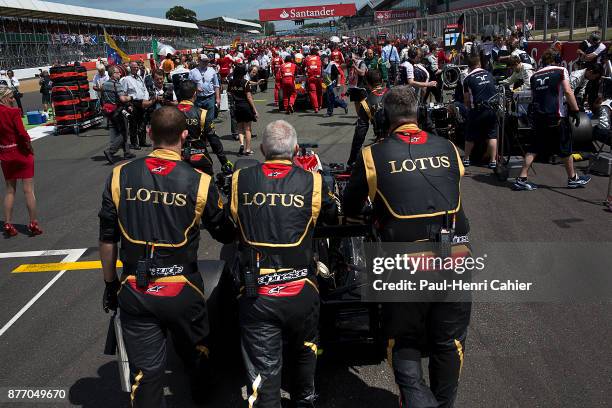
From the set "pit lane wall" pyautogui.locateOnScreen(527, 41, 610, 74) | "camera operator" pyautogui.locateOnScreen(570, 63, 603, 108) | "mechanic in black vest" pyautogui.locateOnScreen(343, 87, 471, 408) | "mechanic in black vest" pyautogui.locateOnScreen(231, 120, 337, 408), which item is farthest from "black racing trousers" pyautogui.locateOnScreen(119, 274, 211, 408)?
"pit lane wall" pyautogui.locateOnScreen(527, 41, 610, 74)

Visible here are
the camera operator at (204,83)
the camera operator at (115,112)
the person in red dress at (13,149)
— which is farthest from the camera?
the camera operator at (204,83)

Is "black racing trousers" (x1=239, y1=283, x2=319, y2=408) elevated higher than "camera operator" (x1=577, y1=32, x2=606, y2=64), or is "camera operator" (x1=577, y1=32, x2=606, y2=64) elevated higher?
"camera operator" (x1=577, y1=32, x2=606, y2=64)

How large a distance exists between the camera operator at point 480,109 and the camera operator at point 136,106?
7.27 metres

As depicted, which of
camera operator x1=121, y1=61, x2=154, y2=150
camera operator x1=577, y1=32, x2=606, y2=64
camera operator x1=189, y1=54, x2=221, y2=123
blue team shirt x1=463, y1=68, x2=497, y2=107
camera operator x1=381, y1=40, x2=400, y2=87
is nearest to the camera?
blue team shirt x1=463, y1=68, x2=497, y2=107

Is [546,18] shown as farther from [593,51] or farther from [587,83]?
[587,83]

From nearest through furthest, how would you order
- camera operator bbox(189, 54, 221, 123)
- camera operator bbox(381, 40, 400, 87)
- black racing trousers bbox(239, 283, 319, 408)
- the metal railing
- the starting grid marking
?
black racing trousers bbox(239, 283, 319, 408), the starting grid marking, camera operator bbox(189, 54, 221, 123), the metal railing, camera operator bbox(381, 40, 400, 87)

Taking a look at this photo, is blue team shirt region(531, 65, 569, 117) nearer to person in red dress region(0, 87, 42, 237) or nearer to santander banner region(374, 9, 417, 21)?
person in red dress region(0, 87, 42, 237)

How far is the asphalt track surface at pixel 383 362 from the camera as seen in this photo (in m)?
3.61

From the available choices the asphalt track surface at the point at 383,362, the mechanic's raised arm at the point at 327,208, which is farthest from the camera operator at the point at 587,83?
the mechanic's raised arm at the point at 327,208

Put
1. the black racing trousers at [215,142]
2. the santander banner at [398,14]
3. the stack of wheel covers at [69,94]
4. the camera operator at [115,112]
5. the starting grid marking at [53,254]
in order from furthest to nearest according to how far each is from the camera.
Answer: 1. the santander banner at [398,14]
2. the stack of wheel covers at [69,94]
3. the camera operator at [115,112]
4. the black racing trousers at [215,142]
5. the starting grid marking at [53,254]

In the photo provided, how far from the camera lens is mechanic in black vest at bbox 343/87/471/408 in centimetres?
293

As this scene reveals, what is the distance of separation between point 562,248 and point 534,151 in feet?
8.13

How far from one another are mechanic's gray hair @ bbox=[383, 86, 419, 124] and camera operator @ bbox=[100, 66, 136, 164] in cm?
912

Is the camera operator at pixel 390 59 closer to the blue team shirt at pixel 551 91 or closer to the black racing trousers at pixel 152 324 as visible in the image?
the blue team shirt at pixel 551 91
